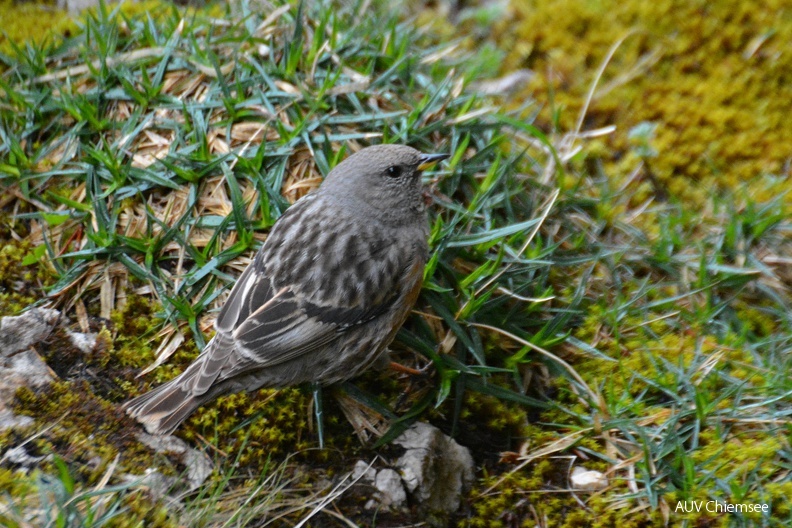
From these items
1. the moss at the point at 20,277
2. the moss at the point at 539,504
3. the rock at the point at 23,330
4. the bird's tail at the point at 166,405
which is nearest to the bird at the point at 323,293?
the bird's tail at the point at 166,405

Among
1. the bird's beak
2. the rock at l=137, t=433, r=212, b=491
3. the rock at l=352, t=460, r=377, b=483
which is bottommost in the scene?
the rock at l=352, t=460, r=377, b=483

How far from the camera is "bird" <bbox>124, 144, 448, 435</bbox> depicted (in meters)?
3.60

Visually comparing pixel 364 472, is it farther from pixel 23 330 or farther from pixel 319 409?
pixel 23 330

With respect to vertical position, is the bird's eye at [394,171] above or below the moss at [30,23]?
below

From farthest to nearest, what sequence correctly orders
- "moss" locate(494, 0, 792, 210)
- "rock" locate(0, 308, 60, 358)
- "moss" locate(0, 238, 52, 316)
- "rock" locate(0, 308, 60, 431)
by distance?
1. "moss" locate(494, 0, 792, 210)
2. "moss" locate(0, 238, 52, 316)
3. "rock" locate(0, 308, 60, 358)
4. "rock" locate(0, 308, 60, 431)

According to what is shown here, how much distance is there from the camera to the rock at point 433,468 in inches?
144

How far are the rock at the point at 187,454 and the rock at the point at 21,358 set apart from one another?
0.54 m

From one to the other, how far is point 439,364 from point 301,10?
99.2 inches

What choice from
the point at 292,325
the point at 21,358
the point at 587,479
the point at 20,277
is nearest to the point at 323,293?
the point at 292,325

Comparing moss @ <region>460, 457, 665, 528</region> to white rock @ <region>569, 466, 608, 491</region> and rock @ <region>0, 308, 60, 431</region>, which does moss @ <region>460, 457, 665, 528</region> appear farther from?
rock @ <region>0, 308, 60, 431</region>

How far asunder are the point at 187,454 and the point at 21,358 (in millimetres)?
936

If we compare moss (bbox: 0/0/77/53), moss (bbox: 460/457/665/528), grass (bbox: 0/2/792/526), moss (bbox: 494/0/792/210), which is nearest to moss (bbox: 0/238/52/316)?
grass (bbox: 0/2/792/526)

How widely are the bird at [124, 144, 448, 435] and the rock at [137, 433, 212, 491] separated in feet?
0.26

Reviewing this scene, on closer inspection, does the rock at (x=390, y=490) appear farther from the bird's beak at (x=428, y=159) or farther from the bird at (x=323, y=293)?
the bird's beak at (x=428, y=159)
